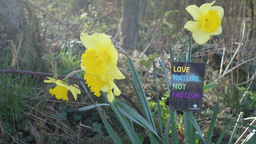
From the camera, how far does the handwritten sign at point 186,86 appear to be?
3.47ft

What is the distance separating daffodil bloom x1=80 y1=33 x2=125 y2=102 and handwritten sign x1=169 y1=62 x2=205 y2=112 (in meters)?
0.50

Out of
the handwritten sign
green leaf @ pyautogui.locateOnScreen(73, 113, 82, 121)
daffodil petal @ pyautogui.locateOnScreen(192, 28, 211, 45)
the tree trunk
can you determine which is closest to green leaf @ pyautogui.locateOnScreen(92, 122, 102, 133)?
green leaf @ pyautogui.locateOnScreen(73, 113, 82, 121)

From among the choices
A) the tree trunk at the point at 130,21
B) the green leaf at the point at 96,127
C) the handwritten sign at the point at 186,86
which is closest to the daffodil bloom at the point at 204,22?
the handwritten sign at the point at 186,86

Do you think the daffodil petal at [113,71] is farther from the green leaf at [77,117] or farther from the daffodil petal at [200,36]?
the green leaf at [77,117]

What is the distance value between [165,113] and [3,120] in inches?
50.1

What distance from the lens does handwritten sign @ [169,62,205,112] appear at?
3.47 feet

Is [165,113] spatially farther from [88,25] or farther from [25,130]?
[88,25]

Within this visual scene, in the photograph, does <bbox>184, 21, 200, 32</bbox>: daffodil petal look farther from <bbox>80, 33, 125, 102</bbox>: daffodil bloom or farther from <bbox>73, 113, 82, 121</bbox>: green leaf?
<bbox>73, 113, 82, 121</bbox>: green leaf

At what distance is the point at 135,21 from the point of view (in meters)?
5.74

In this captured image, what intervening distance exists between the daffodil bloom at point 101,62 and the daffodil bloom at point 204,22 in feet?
1.49

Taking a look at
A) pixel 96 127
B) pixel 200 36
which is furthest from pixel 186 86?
pixel 96 127

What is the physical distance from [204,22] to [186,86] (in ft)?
1.25

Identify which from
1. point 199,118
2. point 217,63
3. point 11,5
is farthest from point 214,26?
point 217,63

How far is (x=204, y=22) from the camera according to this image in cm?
91
